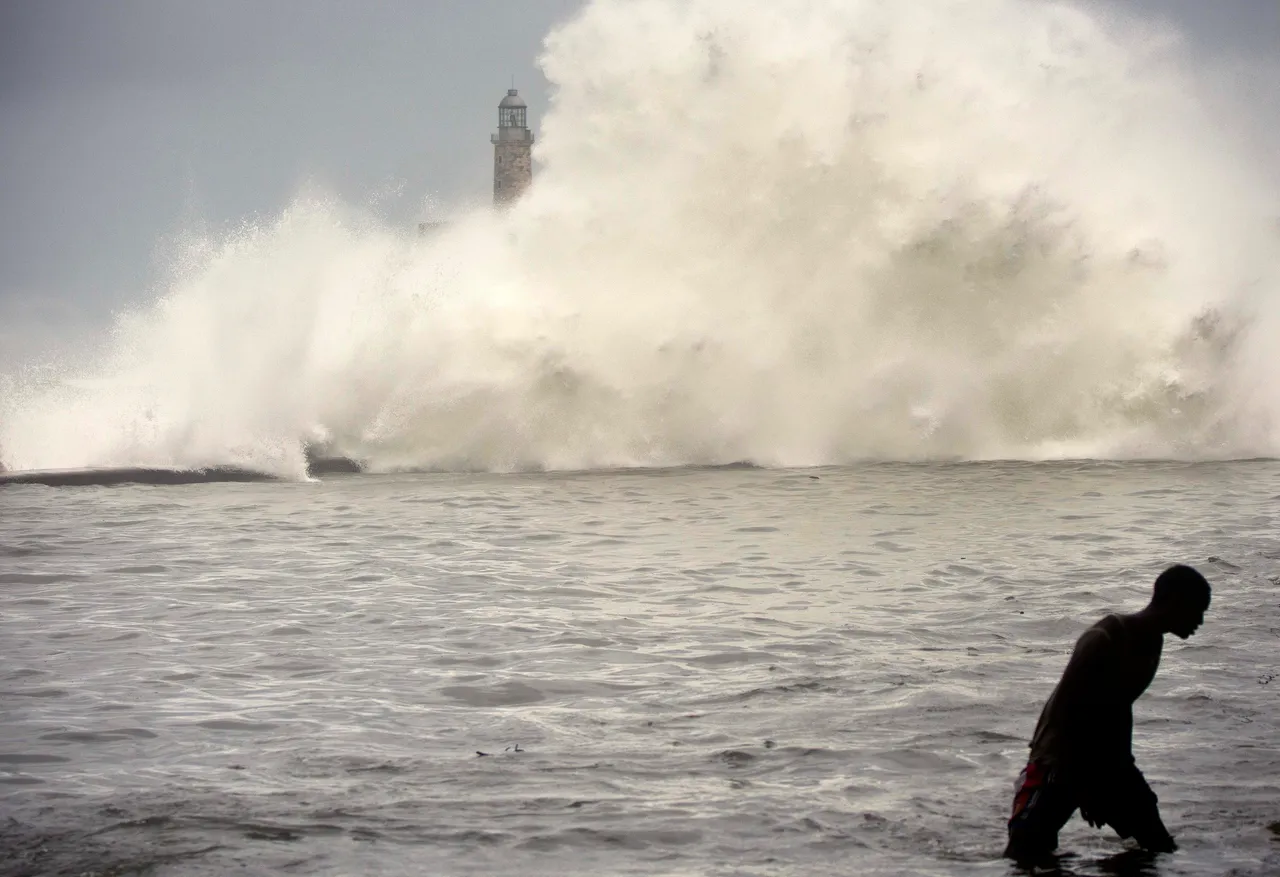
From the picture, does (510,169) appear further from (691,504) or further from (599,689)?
(599,689)

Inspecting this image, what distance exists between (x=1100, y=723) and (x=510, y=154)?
7780cm

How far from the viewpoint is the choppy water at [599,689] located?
7371mm

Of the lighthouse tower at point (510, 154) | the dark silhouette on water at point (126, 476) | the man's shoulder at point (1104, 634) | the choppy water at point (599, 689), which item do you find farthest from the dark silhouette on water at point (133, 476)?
the lighthouse tower at point (510, 154)

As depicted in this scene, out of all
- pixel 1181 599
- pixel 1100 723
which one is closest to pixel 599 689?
pixel 1100 723

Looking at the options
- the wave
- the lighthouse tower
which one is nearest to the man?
the wave

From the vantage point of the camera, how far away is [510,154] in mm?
82000

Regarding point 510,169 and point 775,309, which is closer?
point 775,309

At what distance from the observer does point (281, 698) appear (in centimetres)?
1035

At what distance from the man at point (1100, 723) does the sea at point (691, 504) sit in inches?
19.3

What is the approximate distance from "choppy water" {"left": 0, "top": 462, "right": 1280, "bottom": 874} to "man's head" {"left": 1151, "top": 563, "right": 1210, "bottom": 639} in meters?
1.27

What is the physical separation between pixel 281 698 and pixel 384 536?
8648mm

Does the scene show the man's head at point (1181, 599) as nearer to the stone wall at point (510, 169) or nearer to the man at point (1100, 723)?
the man at point (1100, 723)

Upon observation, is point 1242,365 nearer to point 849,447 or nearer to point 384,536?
point 849,447

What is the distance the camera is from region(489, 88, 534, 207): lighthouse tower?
266ft
